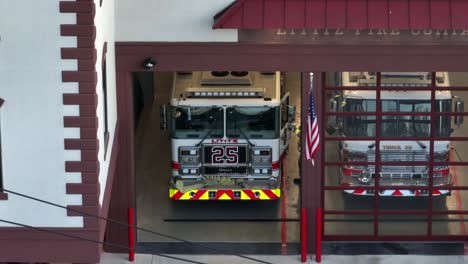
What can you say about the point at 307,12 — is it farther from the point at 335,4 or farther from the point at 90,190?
the point at 90,190

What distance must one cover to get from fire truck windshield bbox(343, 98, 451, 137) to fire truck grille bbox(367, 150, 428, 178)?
352mm

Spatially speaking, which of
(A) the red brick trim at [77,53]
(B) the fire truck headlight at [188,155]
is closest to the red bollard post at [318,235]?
(B) the fire truck headlight at [188,155]

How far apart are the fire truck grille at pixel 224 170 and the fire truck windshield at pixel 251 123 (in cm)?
58

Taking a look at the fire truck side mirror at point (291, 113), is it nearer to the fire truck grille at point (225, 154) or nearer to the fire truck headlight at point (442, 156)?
the fire truck grille at point (225, 154)

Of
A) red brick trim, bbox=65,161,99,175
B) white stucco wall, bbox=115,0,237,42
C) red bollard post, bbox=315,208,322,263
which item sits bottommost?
red bollard post, bbox=315,208,322,263

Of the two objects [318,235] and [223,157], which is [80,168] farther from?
[223,157]

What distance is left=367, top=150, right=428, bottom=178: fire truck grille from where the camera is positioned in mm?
24984

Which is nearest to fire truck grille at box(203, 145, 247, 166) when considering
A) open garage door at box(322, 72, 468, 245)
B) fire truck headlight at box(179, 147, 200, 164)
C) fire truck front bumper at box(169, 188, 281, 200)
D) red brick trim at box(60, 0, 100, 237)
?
fire truck headlight at box(179, 147, 200, 164)

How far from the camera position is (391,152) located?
24969 millimetres

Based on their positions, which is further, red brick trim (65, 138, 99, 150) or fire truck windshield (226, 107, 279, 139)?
fire truck windshield (226, 107, 279, 139)

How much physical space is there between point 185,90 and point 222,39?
3046 millimetres

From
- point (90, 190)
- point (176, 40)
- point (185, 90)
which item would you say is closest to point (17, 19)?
point (90, 190)

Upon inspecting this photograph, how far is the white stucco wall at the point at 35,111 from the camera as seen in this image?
18.3 meters

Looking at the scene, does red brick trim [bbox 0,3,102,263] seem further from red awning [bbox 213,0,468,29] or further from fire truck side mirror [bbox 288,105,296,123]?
fire truck side mirror [bbox 288,105,296,123]
